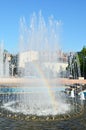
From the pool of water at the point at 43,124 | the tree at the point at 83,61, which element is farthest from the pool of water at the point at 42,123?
the tree at the point at 83,61

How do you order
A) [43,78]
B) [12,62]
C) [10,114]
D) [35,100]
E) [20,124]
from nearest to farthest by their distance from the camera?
[20,124], [10,114], [35,100], [43,78], [12,62]

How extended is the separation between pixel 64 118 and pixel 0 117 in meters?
3.97

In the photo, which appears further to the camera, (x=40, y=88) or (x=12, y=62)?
(x=12, y=62)

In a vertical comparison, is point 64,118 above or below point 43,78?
below

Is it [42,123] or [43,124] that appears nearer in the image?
[43,124]

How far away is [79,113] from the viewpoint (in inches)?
866

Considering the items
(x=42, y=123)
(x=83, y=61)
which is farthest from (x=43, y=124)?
(x=83, y=61)

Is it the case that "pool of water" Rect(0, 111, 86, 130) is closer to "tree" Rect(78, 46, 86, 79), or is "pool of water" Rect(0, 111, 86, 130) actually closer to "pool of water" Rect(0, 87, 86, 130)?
"pool of water" Rect(0, 87, 86, 130)

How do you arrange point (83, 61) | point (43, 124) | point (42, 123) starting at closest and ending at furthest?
point (43, 124)
point (42, 123)
point (83, 61)

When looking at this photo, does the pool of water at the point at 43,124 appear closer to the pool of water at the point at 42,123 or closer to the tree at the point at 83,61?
the pool of water at the point at 42,123

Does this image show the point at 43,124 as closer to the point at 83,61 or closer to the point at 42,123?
the point at 42,123

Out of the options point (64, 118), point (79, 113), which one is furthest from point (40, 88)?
point (64, 118)

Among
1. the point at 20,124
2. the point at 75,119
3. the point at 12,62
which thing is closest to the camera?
the point at 20,124

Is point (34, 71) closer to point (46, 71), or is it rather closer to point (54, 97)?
point (46, 71)
